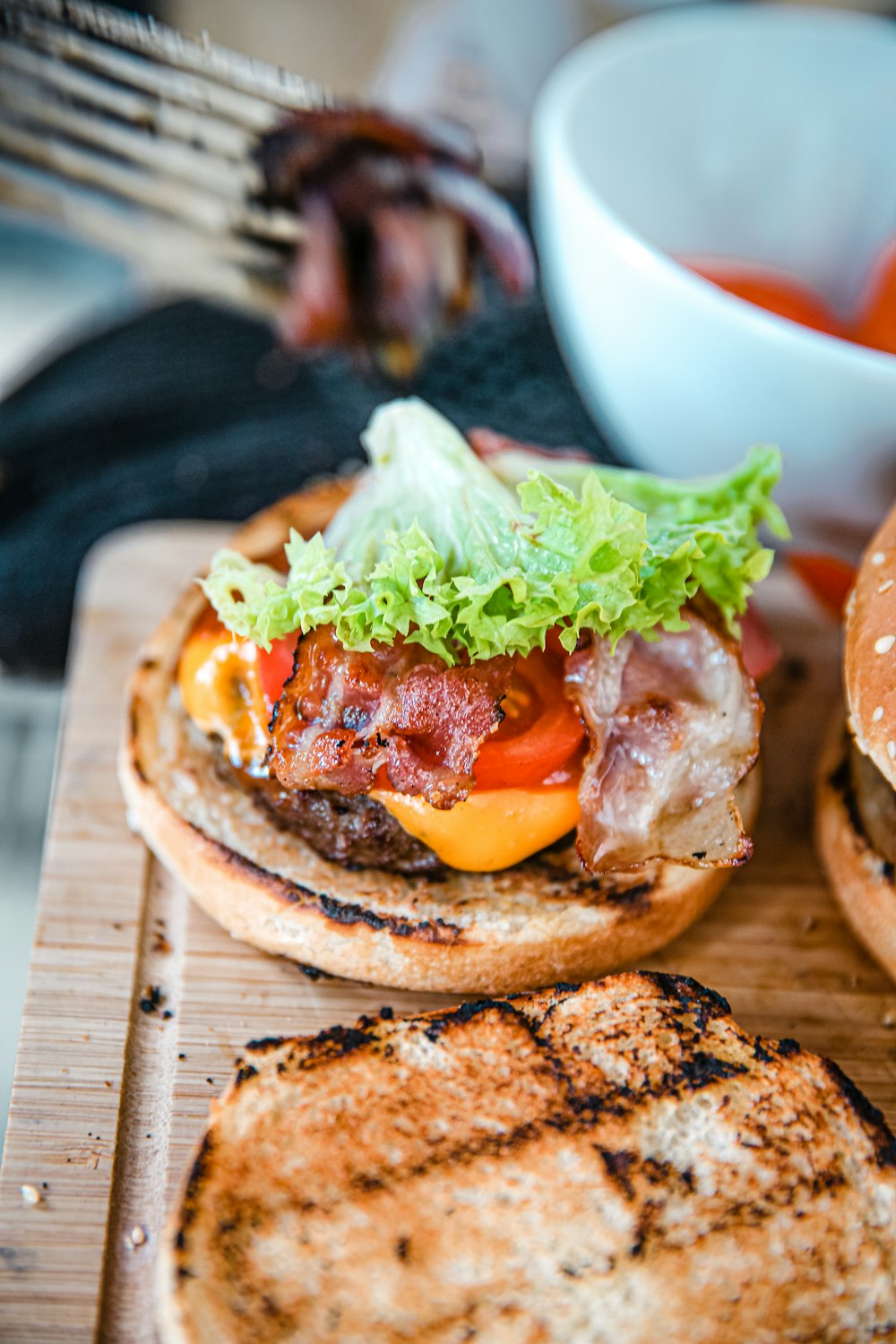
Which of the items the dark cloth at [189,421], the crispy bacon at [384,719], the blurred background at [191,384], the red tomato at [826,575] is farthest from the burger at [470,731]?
the dark cloth at [189,421]

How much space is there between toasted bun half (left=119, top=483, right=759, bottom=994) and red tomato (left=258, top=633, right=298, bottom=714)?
26cm

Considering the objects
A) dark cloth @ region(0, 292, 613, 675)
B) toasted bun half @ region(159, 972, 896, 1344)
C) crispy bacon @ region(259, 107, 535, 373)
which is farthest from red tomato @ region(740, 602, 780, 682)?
crispy bacon @ region(259, 107, 535, 373)

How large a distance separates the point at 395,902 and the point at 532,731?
424 mm

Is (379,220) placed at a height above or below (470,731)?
above

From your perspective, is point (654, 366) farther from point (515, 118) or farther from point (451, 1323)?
point (515, 118)

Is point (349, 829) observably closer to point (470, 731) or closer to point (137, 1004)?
point (470, 731)

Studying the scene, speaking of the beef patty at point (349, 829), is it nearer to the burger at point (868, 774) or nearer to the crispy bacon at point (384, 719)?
the crispy bacon at point (384, 719)

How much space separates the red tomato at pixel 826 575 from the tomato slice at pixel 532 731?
117 centimetres

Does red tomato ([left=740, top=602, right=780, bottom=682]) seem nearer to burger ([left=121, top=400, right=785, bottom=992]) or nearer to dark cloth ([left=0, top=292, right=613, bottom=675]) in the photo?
burger ([left=121, top=400, right=785, bottom=992])

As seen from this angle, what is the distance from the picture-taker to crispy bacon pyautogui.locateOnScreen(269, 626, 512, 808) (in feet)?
6.43

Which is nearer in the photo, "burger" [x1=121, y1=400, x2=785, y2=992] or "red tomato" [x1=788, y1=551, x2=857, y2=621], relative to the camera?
"burger" [x1=121, y1=400, x2=785, y2=992]

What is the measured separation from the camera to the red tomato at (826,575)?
303 centimetres

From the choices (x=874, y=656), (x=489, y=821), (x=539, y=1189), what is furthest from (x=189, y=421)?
(x=539, y=1189)

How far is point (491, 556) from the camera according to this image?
2.12 meters
